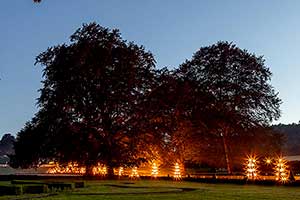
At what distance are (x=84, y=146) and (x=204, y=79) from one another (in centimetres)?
1608

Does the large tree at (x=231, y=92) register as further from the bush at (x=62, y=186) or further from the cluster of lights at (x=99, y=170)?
the bush at (x=62, y=186)

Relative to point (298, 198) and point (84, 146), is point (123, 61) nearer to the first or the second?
point (84, 146)

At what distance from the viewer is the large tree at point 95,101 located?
44938mm

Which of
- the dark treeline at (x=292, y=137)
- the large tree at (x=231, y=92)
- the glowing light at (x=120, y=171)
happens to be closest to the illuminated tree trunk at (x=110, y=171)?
the glowing light at (x=120, y=171)

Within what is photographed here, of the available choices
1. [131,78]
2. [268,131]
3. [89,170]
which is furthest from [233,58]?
[89,170]

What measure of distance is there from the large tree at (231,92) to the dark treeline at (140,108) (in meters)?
0.10

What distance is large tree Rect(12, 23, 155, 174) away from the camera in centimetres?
4494

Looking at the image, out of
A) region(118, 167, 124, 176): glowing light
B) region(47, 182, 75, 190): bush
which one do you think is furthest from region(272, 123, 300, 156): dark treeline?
region(47, 182, 75, 190): bush

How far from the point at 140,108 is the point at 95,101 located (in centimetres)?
399

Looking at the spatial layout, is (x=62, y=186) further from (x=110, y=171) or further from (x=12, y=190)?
(x=110, y=171)

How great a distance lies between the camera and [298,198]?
66.5 ft

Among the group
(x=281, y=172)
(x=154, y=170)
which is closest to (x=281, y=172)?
(x=281, y=172)

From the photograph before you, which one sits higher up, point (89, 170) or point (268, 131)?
point (268, 131)

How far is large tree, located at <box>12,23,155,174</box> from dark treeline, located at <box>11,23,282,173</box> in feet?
0.28
